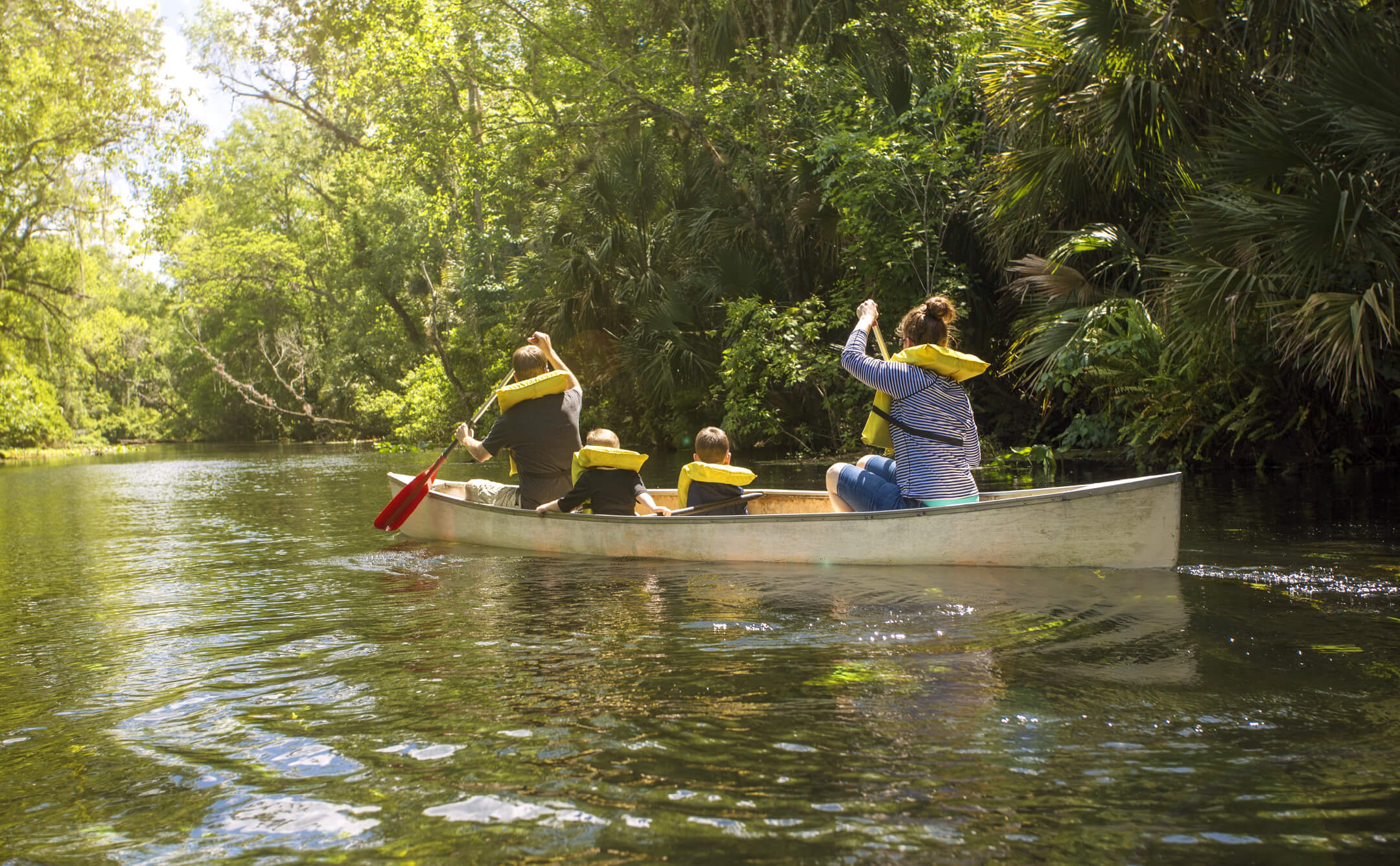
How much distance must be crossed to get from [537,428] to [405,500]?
1.70m

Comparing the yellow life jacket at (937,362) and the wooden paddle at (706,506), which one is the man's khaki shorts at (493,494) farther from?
the yellow life jacket at (937,362)

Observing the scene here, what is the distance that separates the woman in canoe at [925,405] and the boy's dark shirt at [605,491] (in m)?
2.00

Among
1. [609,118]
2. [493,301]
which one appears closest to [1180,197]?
[609,118]

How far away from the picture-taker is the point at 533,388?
8008 millimetres

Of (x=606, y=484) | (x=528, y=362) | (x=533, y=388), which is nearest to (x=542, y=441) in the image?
(x=533, y=388)

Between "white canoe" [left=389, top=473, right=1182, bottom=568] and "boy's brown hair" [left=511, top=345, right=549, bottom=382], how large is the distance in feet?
4.06

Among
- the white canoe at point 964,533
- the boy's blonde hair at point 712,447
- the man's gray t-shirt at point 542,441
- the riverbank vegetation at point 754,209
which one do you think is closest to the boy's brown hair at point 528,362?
the man's gray t-shirt at point 542,441

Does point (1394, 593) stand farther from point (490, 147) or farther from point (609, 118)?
point (490, 147)

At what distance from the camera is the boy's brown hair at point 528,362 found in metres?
8.01

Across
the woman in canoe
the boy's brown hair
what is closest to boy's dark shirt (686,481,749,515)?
the woman in canoe

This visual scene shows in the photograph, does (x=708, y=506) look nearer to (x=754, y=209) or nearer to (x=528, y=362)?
(x=528, y=362)

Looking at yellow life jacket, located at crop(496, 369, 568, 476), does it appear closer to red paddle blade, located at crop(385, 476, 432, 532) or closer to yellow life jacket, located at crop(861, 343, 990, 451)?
red paddle blade, located at crop(385, 476, 432, 532)

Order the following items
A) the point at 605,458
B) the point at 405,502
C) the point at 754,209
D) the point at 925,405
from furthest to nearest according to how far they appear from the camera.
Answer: the point at 754,209 → the point at 405,502 → the point at 605,458 → the point at 925,405

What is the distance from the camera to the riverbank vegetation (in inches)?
357
